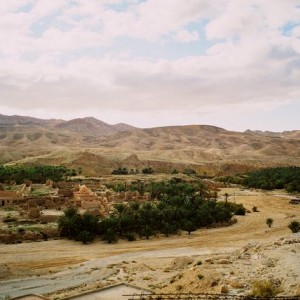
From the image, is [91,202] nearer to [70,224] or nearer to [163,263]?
[70,224]

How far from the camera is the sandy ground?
69.1 ft

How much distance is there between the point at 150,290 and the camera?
2164cm

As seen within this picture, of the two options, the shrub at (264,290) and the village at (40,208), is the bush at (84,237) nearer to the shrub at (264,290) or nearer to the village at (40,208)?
the village at (40,208)

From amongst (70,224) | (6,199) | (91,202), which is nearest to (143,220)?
(70,224)

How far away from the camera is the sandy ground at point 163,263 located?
21.1 m

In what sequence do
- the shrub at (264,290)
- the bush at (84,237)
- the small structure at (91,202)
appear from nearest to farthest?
the shrub at (264,290) < the bush at (84,237) < the small structure at (91,202)

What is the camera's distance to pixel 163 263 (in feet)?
104

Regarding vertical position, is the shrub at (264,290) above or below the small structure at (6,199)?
below

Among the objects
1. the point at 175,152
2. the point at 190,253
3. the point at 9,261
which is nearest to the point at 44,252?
the point at 9,261

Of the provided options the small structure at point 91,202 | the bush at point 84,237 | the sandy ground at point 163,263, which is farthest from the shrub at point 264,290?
the small structure at point 91,202

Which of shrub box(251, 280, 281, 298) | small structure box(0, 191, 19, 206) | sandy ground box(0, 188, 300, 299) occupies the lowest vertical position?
sandy ground box(0, 188, 300, 299)

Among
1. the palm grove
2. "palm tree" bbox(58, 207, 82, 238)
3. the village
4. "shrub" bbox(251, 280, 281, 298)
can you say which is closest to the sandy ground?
"shrub" bbox(251, 280, 281, 298)

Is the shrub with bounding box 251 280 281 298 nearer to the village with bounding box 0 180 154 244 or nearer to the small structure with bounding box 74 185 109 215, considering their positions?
the village with bounding box 0 180 154 244

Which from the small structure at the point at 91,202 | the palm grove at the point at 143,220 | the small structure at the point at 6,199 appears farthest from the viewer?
the small structure at the point at 6,199
